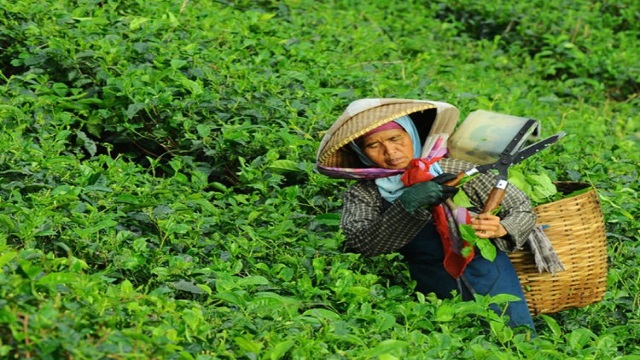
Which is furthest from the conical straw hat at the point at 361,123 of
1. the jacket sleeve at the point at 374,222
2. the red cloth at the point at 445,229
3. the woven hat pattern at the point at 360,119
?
the red cloth at the point at 445,229

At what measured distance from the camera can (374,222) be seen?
174 inches

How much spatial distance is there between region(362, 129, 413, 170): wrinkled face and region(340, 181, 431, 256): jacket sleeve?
11cm

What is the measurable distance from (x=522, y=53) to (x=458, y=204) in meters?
4.91

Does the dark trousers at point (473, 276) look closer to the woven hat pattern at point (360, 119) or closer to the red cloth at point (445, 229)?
the red cloth at point (445, 229)

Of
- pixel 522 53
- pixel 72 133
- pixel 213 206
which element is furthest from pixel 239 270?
pixel 522 53

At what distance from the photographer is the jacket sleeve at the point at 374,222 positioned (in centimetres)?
431

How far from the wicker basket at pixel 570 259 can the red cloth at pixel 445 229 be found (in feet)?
1.04

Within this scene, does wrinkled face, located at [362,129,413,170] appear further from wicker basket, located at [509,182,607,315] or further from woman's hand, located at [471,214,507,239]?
wicker basket, located at [509,182,607,315]

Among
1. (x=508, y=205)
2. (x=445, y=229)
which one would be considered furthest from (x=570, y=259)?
(x=445, y=229)

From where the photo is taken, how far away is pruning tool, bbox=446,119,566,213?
441 cm

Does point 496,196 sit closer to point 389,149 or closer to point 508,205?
point 508,205

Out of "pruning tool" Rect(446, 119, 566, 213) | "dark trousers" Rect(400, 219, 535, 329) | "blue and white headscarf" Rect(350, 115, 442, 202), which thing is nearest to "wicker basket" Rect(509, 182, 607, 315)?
"dark trousers" Rect(400, 219, 535, 329)

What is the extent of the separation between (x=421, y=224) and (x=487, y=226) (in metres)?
0.23

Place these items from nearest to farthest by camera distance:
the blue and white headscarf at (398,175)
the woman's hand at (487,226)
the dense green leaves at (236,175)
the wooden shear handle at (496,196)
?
1. the dense green leaves at (236,175)
2. the woman's hand at (487,226)
3. the wooden shear handle at (496,196)
4. the blue and white headscarf at (398,175)
